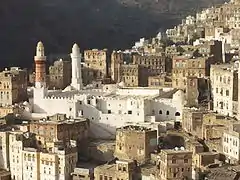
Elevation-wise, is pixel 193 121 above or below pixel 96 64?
below

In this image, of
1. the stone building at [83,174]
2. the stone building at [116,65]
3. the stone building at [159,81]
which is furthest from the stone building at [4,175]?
the stone building at [116,65]

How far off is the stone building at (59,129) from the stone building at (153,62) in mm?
11559

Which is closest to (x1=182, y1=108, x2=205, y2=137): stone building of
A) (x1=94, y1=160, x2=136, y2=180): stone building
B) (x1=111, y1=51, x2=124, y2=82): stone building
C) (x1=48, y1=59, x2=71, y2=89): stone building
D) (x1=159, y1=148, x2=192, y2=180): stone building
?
(x1=94, y1=160, x2=136, y2=180): stone building

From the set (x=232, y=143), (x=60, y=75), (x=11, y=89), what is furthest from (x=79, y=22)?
(x=232, y=143)

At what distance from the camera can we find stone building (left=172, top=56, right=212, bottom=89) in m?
46.2

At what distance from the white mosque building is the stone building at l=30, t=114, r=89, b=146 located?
1680 millimetres

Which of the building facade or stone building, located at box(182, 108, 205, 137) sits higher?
the building facade

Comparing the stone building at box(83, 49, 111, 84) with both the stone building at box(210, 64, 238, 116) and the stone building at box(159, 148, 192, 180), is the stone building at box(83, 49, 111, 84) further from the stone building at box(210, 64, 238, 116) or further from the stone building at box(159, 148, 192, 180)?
the stone building at box(159, 148, 192, 180)

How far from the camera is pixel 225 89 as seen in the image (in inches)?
1608

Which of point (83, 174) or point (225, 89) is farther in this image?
point (225, 89)

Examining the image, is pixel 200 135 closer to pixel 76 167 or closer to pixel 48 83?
pixel 76 167

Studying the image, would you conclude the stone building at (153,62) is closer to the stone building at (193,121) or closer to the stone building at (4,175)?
the stone building at (193,121)

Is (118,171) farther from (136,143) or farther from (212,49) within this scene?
(212,49)

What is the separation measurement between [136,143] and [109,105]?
19.9 feet
